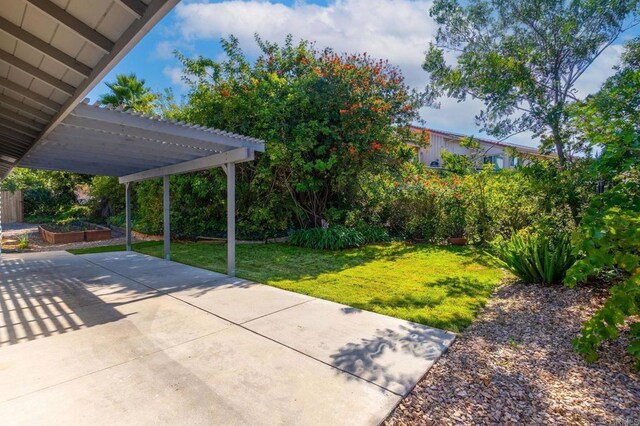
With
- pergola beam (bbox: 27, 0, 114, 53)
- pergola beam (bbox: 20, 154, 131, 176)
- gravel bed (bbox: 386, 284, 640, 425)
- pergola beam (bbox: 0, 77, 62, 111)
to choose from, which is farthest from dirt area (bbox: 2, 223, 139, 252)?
gravel bed (bbox: 386, 284, 640, 425)

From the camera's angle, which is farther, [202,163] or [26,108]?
[202,163]

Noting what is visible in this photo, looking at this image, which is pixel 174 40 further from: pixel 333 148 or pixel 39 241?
pixel 39 241

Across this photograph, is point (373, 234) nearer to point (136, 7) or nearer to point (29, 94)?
point (29, 94)

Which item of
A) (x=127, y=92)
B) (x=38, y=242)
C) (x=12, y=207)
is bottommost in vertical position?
(x=38, y=242)

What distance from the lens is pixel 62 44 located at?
9.59 feet

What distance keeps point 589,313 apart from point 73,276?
28.4 feet

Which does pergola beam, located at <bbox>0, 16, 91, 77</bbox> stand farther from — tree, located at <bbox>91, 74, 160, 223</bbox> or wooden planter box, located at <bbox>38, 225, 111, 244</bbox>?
tree, located at <bbox>91, 74, 160, 223</bbox>

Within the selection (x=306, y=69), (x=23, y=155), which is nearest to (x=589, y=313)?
(x=306, y=69)

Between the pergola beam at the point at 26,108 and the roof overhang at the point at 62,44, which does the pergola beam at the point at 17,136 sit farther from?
the roof overhang at the point at 62,44

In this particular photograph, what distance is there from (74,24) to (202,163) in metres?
4.43

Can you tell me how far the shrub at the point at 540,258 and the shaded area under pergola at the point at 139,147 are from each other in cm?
493

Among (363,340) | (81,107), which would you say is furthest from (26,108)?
(363,340)

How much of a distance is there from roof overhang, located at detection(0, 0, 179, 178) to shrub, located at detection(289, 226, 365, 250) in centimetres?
683

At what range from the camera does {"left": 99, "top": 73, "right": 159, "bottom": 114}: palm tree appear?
48.9 feet
